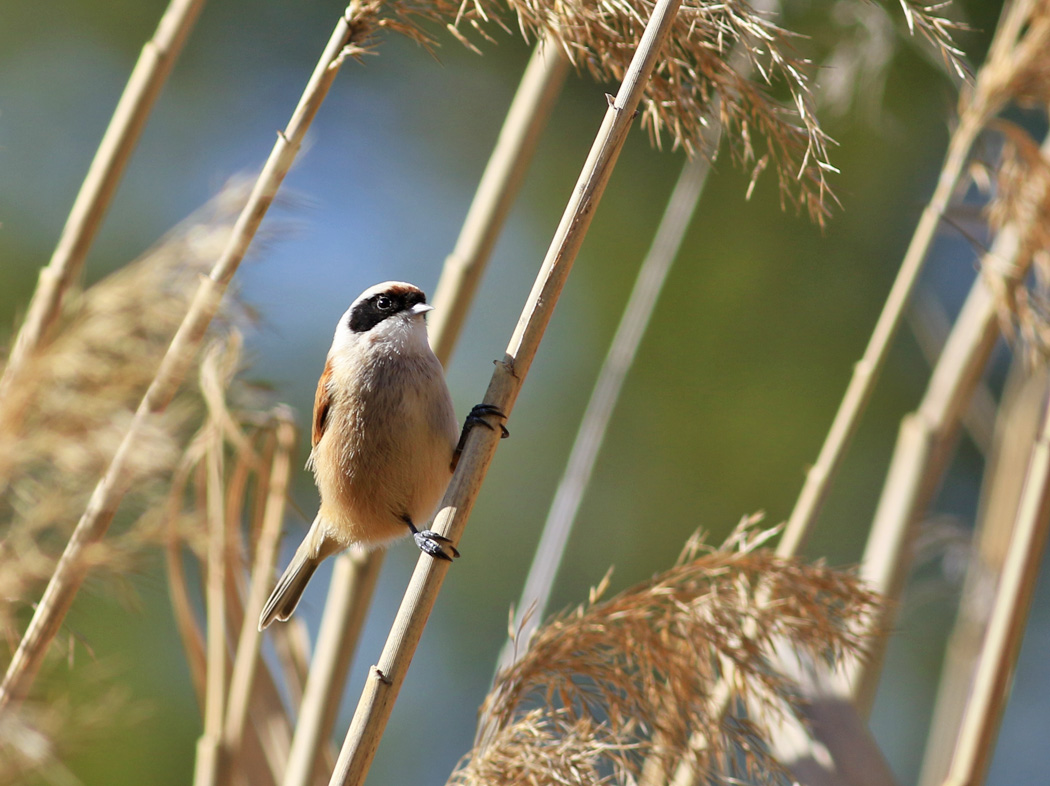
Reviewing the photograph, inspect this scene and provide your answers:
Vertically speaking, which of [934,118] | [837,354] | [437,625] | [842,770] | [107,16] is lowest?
[437,625]

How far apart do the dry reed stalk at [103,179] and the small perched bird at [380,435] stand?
0.58 meters

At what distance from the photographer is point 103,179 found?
135 cm

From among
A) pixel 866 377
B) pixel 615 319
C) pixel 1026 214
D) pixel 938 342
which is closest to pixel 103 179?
pixel 866 377

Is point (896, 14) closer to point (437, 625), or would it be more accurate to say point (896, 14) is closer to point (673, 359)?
point (673, 359)

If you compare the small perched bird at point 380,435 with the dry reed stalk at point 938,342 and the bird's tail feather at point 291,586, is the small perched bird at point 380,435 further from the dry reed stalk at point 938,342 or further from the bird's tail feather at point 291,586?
the dry reed stalk at point 938,342

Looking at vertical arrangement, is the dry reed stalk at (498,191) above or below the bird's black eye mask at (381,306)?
above

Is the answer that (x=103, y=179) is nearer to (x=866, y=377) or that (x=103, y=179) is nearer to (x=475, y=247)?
(x=475, y=247)

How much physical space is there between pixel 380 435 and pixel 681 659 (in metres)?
0.76

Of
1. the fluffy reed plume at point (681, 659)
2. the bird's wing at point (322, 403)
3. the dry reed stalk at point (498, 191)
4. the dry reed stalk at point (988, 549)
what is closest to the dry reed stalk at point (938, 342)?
the dry reed stalk at point (988, 549)

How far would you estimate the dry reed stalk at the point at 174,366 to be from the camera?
3.70ft

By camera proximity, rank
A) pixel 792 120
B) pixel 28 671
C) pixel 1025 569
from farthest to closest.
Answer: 1. pixel 1025 569
2. pixel 792 120
3. pixel 28 671

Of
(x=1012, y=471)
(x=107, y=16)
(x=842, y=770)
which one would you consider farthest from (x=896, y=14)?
(x=107, y=16)

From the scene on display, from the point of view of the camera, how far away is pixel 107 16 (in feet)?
22.7

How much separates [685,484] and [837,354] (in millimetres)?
1334
